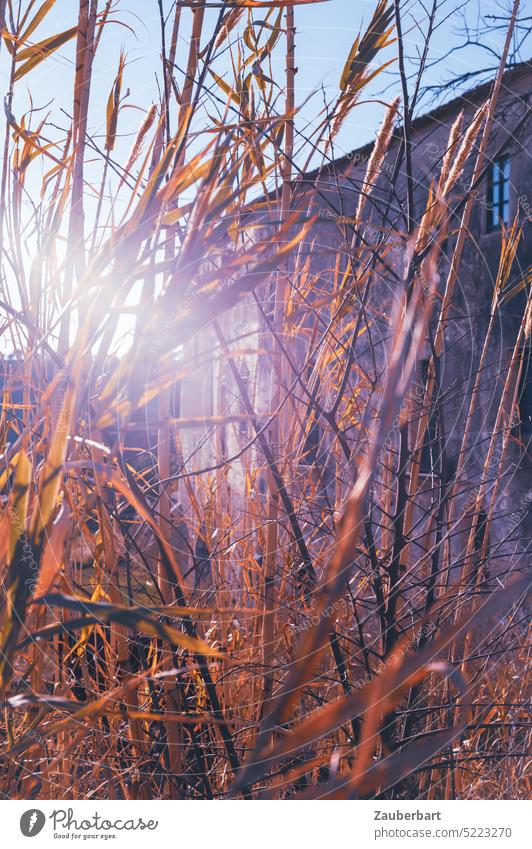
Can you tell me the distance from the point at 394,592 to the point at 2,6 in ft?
2.54

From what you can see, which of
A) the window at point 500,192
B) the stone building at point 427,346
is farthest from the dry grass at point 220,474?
the window at point 500,192

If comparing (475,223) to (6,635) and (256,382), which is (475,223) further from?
(6,635)

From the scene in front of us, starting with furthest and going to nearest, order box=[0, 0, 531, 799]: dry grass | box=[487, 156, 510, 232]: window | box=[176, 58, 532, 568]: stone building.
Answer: box=[487, 156, 510, 232]: window < box=[176, 58, 532, 568]: stone building < box=[0, 0, 531, 799]: dry grass

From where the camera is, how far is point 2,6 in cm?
64

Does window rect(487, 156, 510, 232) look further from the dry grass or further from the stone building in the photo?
the dry grass

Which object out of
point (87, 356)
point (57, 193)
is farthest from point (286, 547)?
point (57, 193)

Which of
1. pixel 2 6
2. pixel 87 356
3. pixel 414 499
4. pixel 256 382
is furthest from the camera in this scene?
pixel 256 382
